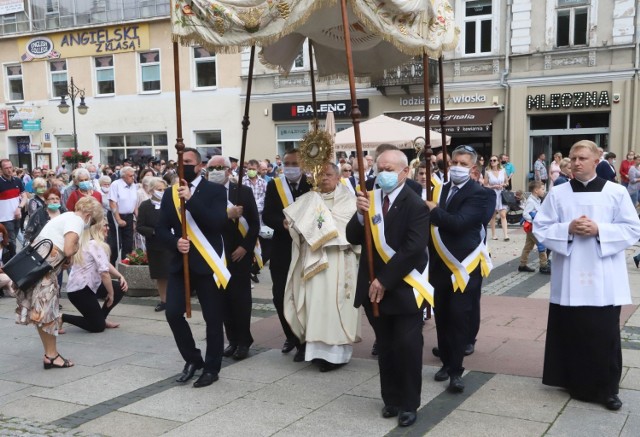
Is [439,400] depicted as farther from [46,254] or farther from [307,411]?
[46,254]

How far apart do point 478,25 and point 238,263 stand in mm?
18126

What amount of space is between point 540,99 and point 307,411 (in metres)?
18.3

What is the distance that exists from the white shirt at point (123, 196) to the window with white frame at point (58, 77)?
2034cm

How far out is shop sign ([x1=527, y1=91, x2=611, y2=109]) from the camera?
20.2 metres

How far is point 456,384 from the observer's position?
5055 millimetres

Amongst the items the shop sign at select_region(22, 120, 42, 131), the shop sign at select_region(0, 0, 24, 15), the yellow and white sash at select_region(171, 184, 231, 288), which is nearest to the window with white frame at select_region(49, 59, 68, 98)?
the shop sign at select_region(22, 120, 42, 131)

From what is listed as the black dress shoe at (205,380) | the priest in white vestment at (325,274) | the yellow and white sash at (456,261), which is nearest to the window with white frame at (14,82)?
the priest in white vestment at (325,274)

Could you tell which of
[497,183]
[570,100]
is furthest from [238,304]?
[570,100]

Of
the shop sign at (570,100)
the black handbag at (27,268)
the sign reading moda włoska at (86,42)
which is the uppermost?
the sign reading moda włoska at (86,42)

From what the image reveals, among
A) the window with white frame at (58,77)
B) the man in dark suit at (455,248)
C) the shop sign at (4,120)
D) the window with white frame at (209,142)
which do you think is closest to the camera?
the man in dark suit at (455,248)

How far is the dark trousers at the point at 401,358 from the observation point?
4.51 m

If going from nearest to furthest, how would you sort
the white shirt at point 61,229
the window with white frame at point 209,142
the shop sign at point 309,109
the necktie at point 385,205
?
the necktie at point 385,205
the white shirt at point 61,229
the shop sign at point 309,109
the window with white frame at point 209,142

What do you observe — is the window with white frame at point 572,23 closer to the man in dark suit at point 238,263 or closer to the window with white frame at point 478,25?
the window with white frame at point 478,25

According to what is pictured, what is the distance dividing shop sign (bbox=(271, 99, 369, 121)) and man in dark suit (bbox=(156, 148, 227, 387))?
18.1 meters
